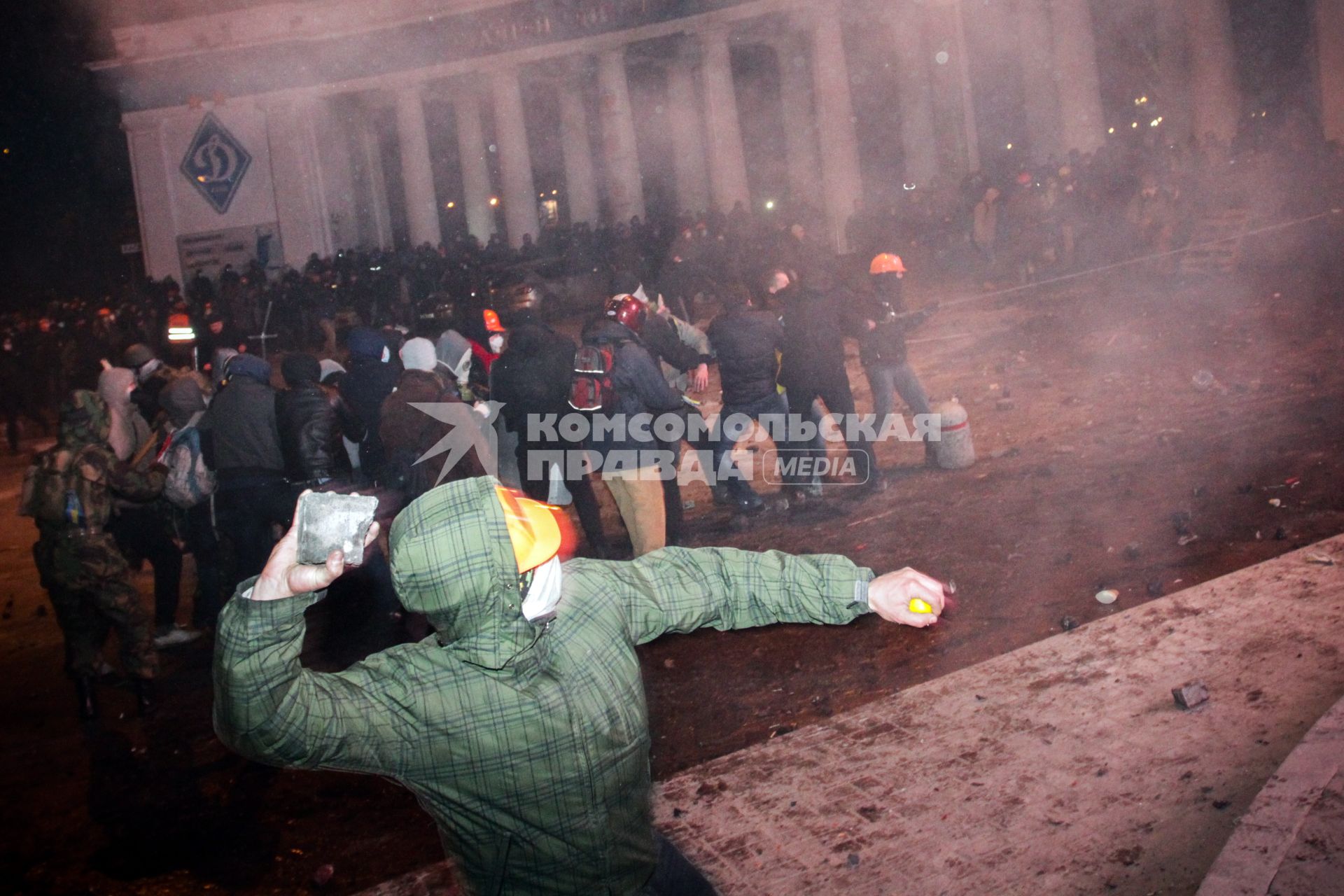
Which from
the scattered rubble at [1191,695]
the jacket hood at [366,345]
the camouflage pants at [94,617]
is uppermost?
the jacket hood at [366,345]

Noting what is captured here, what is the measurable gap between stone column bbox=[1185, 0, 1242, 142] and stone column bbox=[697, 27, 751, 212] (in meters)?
9.76

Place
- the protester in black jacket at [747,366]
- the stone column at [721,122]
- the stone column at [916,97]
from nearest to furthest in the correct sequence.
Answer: the protester in black jacket at [747,366], the stone column at [916,97], the stone column at [721,122]

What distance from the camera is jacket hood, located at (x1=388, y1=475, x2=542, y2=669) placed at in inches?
60.3

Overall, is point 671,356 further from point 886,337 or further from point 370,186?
point 370,186

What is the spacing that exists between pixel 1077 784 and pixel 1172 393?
6072 mm

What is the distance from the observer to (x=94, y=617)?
5023 mm

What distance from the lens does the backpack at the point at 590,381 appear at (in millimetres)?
5621

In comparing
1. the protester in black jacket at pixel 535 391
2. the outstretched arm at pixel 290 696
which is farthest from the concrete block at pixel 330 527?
the protester in black jacket at pixel 535 391

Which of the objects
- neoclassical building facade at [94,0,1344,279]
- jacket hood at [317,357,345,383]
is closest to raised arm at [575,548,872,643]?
jacket hood at [317,357,345,383]

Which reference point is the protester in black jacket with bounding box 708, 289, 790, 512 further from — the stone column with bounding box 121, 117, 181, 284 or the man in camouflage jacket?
the stone column with bounding box 121, 117, 181, 284

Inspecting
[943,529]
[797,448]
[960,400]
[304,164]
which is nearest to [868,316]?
[797,448]

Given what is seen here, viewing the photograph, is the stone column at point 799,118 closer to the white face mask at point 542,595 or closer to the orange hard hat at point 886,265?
the orange hard hat at point 886,265

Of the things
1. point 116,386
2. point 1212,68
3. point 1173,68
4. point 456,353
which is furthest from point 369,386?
point 1173,68

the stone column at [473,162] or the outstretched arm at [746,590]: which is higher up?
the stone column at [473,162]
